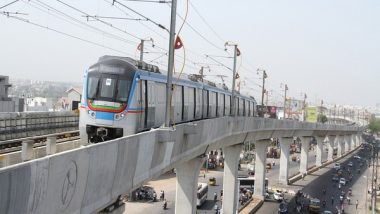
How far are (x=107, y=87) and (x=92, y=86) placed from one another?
24.0 inches

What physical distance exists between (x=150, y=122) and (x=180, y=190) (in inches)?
383

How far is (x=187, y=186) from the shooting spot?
2847 cm

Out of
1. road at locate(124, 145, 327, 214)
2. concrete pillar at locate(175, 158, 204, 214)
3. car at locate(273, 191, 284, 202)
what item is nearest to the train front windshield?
concrete pillar at locate(175, 158, 204, 214)

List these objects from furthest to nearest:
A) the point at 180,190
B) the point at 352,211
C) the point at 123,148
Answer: the point at 352,211
the point at 180,190
the point at 123,148

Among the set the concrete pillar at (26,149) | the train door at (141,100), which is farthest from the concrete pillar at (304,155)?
the concrete pillar at (26,149)

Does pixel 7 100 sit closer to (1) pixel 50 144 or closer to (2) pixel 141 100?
(2) pixel 141 100

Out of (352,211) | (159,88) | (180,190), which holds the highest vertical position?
(159,88)

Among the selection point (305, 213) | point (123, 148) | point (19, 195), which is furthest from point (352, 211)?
point (19, 195)

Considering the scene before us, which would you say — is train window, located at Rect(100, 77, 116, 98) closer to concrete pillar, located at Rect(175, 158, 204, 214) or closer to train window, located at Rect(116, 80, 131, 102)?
train window, located at Rect(116, 80, 131, 102)

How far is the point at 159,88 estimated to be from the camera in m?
20.8

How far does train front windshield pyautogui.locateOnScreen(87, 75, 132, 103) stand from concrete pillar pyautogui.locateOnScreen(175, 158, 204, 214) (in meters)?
11.1

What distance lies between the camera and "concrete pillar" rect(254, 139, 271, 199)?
173ft

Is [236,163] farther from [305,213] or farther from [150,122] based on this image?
[150,122]

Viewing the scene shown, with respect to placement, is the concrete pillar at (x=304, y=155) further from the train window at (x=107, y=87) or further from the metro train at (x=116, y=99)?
the train window at (x=107, y=87)
